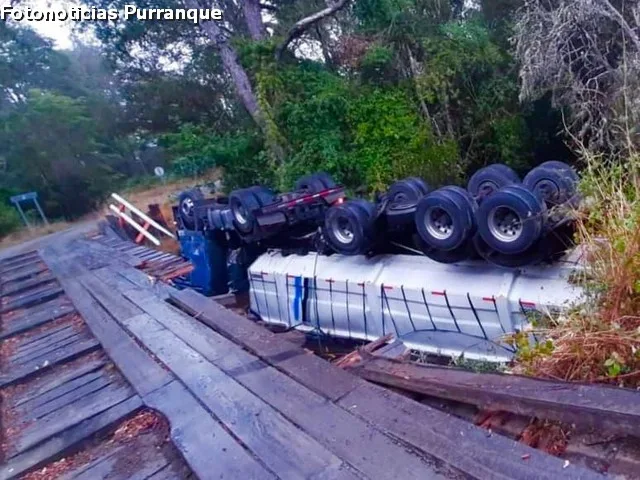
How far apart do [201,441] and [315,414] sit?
0.47 m

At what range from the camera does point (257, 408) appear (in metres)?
2.00

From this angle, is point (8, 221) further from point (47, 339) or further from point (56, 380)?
point (56, 380)

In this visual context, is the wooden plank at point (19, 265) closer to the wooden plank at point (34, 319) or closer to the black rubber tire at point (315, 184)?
Answer: the wooden plank at point (34, 319)

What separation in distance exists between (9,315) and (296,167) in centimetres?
704

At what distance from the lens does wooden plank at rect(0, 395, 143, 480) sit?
6.06ft

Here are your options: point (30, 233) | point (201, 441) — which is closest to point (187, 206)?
point (201, 441)

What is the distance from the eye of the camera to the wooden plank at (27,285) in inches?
201

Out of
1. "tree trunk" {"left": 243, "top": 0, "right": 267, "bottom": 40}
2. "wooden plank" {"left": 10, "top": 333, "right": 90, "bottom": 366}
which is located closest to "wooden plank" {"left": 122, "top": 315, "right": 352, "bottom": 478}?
"wooden plank" {"left": 10, "top": 333, "right": 90, "bottom": 366}

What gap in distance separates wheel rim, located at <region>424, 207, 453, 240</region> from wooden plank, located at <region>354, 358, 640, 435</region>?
255 centimetres

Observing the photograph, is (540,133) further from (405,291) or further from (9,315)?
(9,315)

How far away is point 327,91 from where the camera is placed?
34.0ft

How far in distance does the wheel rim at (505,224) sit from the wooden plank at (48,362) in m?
3.38

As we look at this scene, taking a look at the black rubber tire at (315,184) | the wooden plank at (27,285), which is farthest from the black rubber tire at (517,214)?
the wooden plank at (27,285)

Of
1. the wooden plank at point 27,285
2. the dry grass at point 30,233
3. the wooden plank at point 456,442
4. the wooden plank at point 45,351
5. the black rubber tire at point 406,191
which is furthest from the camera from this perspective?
the dry grass at point 30,233
